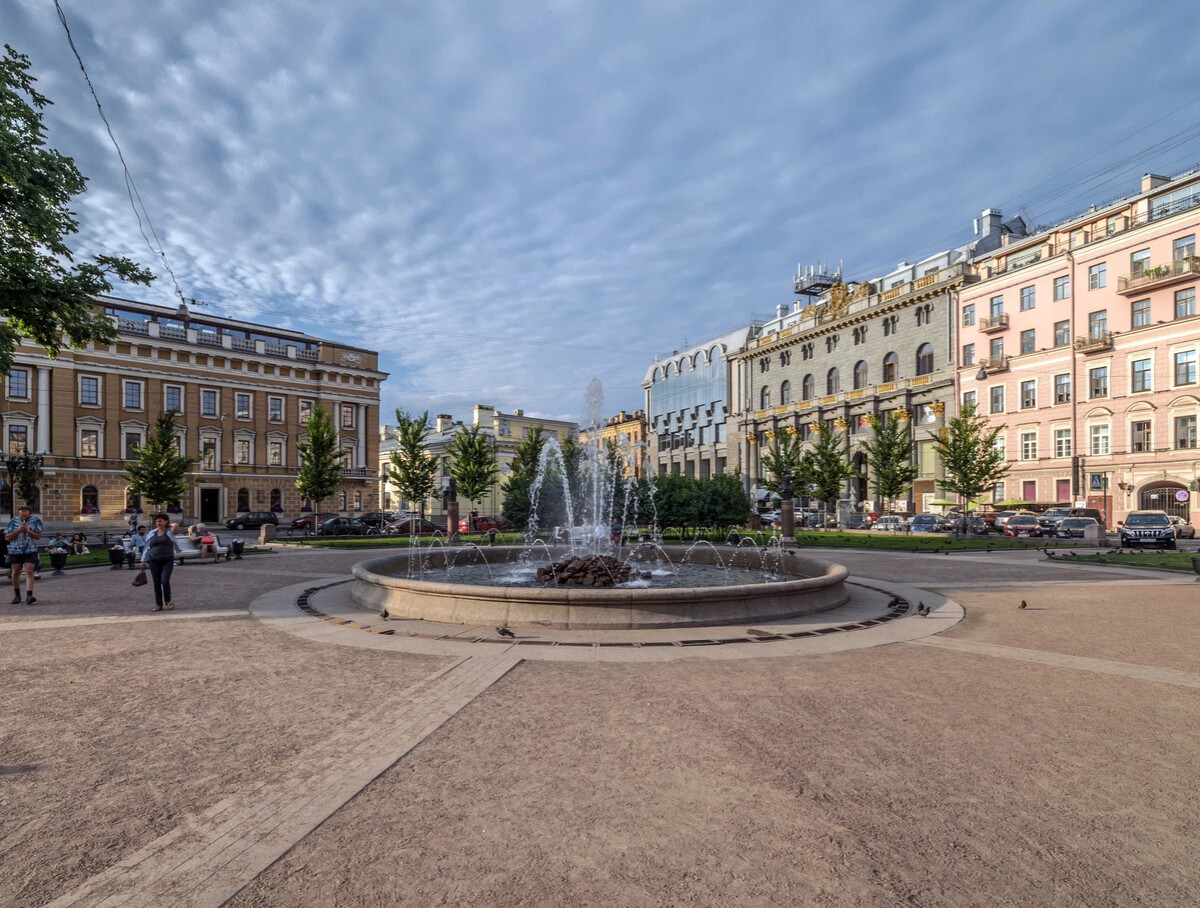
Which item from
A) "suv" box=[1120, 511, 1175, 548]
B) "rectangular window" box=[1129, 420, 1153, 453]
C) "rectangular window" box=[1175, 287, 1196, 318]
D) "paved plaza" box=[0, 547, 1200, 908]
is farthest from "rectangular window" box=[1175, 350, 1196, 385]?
"paved plaza" box=[0, 547, 1200, 908]

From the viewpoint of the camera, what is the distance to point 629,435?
93.2m

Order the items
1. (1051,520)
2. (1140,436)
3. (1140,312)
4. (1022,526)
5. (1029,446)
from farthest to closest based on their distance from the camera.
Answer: (1029,446)
(1140,312)
(1140,436)
(1051,520)
(1022,526)

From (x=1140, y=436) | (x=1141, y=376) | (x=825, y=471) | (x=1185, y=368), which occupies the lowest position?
(x=825, y=471)

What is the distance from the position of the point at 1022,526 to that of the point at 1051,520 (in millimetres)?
2138

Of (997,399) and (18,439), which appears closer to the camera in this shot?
(18,439)

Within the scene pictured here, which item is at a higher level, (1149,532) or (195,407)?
(195,407)

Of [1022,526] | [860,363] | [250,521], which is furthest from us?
[860,363]

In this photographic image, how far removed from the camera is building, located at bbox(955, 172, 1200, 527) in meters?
37.5

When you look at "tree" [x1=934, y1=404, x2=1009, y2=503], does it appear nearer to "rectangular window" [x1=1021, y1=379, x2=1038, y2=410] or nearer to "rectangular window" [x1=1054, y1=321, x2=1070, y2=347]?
"rectangular window" [x1=1021, y1=379, x2=1038, y2=410]

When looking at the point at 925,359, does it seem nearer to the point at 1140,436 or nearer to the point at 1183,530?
the point at 1140,436

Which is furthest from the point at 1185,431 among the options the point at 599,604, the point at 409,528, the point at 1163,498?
the point at 409,528

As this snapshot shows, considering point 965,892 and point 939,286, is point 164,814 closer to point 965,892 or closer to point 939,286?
point 965,892

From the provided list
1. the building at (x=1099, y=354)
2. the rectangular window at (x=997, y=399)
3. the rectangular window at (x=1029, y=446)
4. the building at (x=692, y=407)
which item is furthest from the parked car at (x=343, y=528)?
the rectangular window at (x=997, y=399)

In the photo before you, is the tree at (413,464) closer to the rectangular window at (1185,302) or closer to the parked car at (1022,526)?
the parked car at (1022,526)
